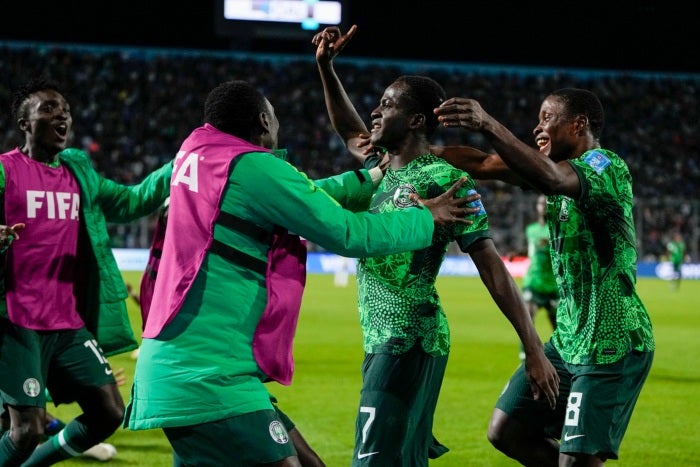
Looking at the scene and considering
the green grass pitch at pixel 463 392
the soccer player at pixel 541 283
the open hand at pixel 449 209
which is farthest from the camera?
the soccer player at pixel 541 283

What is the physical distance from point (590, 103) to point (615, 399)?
5.13ft

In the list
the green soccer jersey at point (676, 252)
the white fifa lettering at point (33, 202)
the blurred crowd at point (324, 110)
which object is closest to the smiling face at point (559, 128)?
the white fifa lettering at point (33, 202)

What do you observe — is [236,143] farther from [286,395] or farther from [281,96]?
[281,96]

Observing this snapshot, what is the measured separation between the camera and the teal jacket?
612 cm

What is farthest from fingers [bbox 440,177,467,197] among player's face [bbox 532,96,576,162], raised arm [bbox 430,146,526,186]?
raised arm [bbox 430,146,526,186]

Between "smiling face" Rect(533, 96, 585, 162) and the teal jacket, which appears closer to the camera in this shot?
"smiling face" Rect(533, 96, 585, 162)

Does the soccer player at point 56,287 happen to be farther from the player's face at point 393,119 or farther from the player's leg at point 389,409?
the player's leg at point 389,409

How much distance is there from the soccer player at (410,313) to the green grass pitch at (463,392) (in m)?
3.14

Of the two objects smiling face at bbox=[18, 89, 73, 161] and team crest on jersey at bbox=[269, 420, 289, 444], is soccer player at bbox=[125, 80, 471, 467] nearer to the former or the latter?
team crest on jersey at bbox=[269, 420, 289, 444]

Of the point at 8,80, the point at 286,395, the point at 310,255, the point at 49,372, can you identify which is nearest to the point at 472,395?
the point at 286,395

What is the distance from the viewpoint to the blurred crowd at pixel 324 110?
38.9m

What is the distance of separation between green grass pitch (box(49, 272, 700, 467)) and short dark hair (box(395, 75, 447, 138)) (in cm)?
354

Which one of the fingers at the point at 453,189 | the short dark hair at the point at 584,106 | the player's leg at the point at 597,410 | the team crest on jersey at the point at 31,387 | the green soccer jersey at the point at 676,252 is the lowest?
the green soccer jersey at the point at 676,252

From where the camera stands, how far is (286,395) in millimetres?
10812
